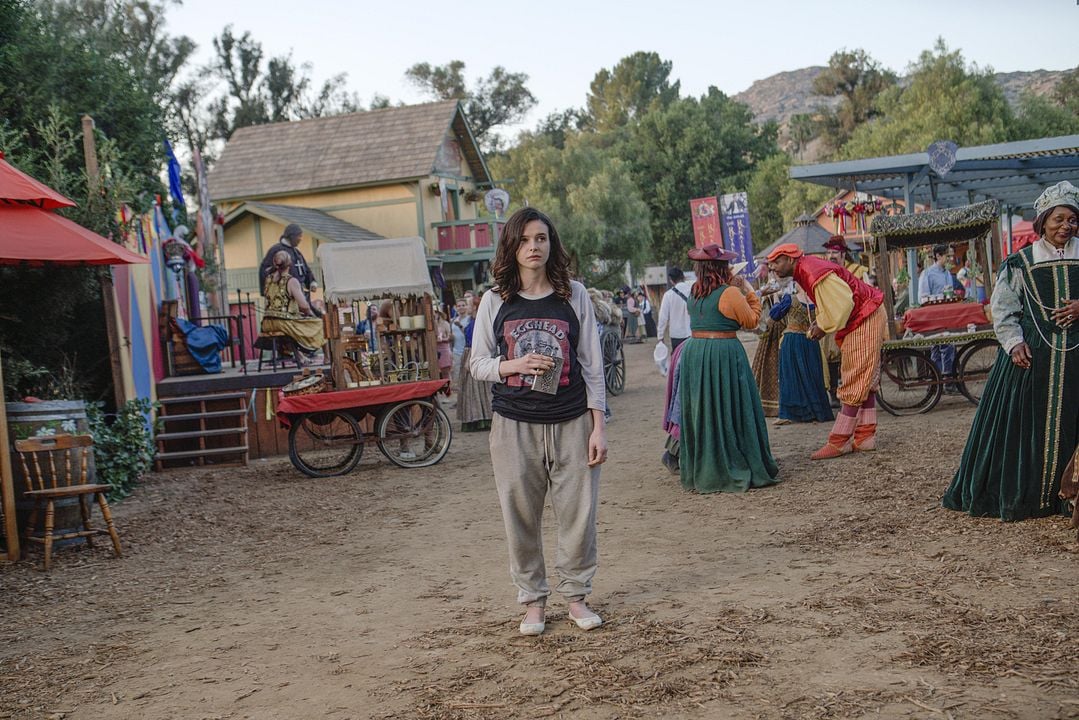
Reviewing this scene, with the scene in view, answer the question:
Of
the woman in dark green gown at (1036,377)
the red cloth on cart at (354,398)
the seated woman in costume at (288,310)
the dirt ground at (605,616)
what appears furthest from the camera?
the seated woman in costume at (288,310)

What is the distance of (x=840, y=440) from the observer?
8.75 metres

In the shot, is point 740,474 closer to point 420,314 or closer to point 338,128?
point 420,314

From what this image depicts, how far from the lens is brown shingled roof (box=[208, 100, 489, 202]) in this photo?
31.3 m

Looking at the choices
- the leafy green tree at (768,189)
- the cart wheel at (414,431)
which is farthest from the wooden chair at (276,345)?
the leafy green tree at (768,189)

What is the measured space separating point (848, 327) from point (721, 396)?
157cm

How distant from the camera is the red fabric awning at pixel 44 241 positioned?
278 inches

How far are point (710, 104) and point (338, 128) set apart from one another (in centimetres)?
2799

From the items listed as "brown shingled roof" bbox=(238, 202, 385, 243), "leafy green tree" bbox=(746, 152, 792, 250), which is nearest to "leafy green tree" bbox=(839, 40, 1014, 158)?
"leafy green tree" bbox=(746, 152, 792, 250)

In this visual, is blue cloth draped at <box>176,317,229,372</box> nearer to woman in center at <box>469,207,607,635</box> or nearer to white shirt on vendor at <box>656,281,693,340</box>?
white shirt on vendor at <box>656,281,693,340</box>

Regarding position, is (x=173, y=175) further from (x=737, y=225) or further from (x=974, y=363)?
(x=737, y=225)

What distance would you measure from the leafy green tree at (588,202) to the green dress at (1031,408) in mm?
35870

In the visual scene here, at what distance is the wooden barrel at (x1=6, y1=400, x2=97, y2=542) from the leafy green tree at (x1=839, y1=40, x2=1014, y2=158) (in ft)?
117

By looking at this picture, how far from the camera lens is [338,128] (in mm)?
33312

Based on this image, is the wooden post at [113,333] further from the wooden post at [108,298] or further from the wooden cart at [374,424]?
the wooden cart at [374,424]
